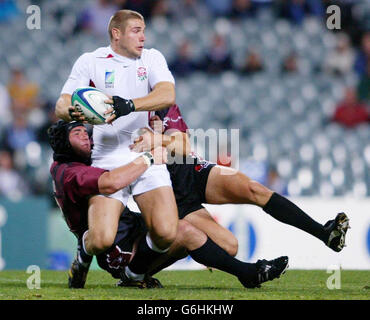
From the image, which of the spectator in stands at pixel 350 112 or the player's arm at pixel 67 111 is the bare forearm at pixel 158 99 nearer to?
the player's arm at pixel 67 111

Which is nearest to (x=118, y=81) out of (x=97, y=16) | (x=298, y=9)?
(x=97, y=16)

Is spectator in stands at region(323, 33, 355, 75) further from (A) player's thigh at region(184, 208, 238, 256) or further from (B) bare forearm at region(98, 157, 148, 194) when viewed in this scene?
(B) bare forearm at region(98, 157, 148, 194)

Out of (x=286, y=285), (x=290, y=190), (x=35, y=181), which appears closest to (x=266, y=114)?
(x=290, y=190)

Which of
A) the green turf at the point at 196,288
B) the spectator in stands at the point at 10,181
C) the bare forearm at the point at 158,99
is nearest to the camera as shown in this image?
the green turf at the point at 196,288

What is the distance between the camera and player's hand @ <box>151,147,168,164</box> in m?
5.83

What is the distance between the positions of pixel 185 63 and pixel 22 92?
2417mm

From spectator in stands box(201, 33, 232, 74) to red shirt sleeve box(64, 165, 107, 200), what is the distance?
6.79 meters

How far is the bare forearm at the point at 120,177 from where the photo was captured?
5.57 metres

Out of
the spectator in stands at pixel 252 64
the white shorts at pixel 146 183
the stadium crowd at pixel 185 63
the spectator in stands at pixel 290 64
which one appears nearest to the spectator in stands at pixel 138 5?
the stadium crowd at pixel 185 63

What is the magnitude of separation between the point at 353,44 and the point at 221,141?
2986mm

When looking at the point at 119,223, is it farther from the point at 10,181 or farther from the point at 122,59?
the point at 10,181

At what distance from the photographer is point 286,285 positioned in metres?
5.94
